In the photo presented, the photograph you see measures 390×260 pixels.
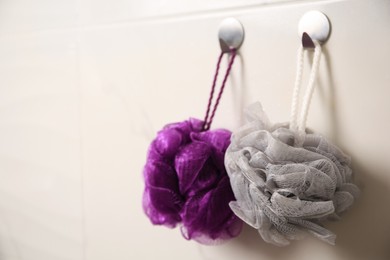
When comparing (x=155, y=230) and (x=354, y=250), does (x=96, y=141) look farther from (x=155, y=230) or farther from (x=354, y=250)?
(x=354, y=250)

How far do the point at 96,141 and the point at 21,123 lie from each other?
0.19 meters

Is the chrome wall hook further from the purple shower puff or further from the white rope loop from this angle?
the purple shower puff

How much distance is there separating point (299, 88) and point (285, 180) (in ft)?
0.33

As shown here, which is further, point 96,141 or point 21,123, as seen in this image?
point 21,123

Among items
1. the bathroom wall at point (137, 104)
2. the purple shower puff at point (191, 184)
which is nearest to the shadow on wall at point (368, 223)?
the bathroom wall at point (137, 104)

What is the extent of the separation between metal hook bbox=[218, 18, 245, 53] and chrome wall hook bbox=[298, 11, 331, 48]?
0.07m

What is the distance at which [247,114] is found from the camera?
13.6 inches

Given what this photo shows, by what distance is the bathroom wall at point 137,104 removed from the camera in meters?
0.34

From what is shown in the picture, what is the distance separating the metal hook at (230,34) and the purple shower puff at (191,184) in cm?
10

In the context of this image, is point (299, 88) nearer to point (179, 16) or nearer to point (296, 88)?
point (296, 88)

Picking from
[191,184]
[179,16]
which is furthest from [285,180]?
[179,16]

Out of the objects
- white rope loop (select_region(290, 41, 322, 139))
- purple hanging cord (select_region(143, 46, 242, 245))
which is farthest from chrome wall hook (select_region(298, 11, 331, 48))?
purple hanging cord (select_region(143, 46, 242, 245))

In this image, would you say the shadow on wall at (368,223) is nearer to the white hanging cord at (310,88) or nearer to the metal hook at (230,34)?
the white hanging cord at (310,88)

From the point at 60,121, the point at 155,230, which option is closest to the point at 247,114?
the point at 155,230
